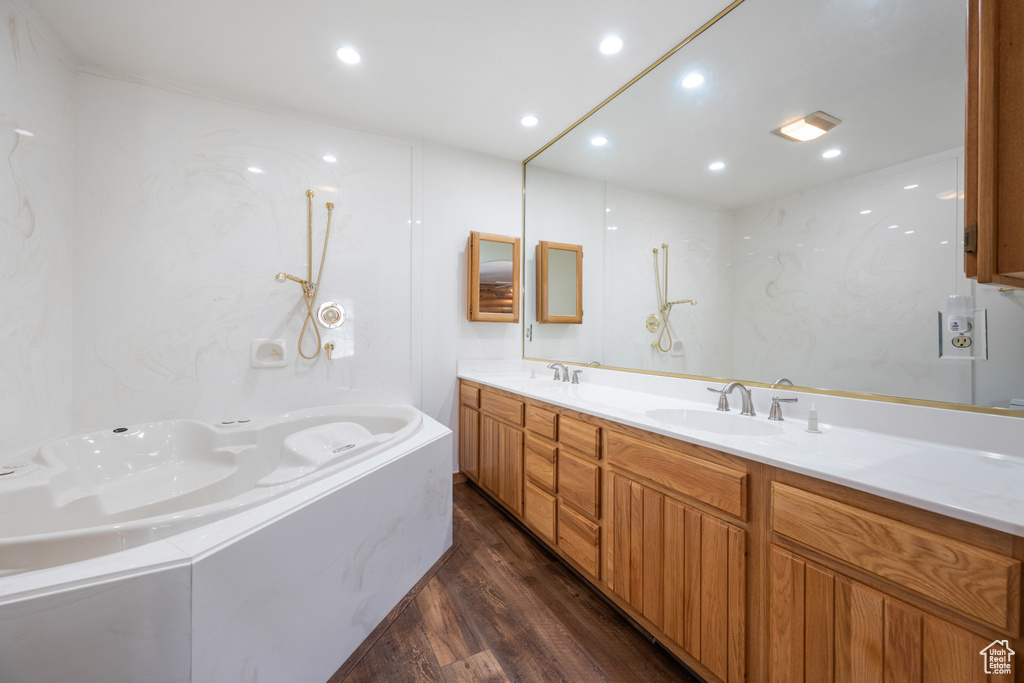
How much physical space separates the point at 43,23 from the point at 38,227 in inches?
35.1

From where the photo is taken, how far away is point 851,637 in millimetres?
798

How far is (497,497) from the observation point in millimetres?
2330

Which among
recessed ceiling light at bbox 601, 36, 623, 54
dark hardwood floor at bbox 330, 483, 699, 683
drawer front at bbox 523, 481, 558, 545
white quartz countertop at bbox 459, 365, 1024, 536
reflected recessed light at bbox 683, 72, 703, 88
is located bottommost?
dark hardwood floor at bbox 330, 483, 699, 683

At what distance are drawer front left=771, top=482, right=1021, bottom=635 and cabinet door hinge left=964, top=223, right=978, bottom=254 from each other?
0.54m

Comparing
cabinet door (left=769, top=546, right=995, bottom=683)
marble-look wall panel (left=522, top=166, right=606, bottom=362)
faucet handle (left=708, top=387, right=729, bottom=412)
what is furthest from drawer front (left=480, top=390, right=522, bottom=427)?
cabinet door (left=769, top=546, right=995, bottom=683)

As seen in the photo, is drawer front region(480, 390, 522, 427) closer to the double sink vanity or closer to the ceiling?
the double sink vanity

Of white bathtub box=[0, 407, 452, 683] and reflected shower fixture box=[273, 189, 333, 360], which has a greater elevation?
reflected shower fixture box=[273, 189, 333, 360]

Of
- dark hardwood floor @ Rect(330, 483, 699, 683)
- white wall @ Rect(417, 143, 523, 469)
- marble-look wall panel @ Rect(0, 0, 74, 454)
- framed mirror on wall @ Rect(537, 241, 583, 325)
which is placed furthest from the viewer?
white wall @ Rect(417, 143, 523, 469)

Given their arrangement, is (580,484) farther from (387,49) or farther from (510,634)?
(387,49)

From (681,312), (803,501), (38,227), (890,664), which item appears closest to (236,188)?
(38,227)

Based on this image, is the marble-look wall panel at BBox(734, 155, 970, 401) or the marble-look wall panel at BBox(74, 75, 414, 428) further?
the marble-look wall panel at BBox(74, 75, 414, 428)

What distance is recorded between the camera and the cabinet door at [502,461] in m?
2.10

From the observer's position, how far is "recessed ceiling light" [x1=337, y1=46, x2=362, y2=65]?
1825mm

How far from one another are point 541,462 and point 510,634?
27.7 inches
